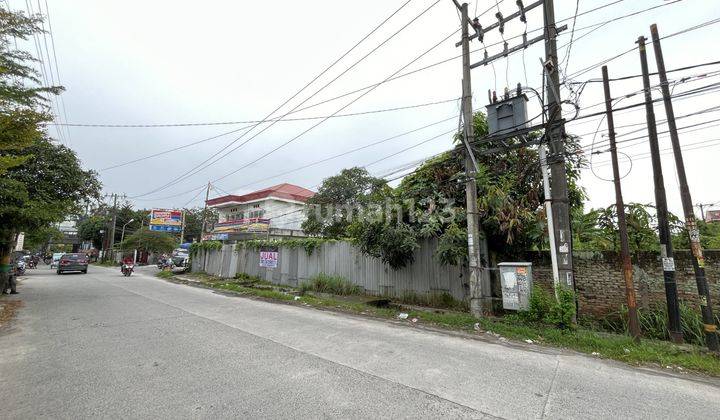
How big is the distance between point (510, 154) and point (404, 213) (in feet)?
11.5

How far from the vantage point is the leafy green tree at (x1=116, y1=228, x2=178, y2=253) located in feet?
145

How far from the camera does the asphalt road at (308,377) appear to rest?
366cm

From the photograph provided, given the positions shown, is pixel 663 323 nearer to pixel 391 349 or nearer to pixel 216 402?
pixel 391 349

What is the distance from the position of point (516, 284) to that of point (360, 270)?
6217 mm

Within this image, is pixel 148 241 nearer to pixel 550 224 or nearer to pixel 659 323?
pixel 550 224

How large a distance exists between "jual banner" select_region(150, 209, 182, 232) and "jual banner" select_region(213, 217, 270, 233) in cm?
457

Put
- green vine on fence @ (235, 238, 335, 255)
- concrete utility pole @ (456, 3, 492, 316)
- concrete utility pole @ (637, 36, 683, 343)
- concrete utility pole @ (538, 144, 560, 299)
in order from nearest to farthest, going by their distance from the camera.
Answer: concrete utility pole @ (637, 36, 683, 343), concrete utility pole @ (538, 144, 560, 299), concrete utility pole @ (456, 3, 492, 316), green vine on fence @ (235, 238, 335, 255)

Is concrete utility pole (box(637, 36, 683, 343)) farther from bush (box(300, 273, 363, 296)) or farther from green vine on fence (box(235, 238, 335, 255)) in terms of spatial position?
green vine on fence (box(235, 238, 335, 255))

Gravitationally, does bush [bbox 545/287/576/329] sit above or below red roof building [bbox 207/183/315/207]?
below

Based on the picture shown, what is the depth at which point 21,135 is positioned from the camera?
6484 mm

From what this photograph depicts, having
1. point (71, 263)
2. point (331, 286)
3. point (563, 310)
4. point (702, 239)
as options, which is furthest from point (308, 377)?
point (71, 263)

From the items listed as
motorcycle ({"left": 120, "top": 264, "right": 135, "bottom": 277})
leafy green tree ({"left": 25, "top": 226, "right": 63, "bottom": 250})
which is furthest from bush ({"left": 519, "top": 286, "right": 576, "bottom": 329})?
motorcycle ({"left": 120, "top": 264, "right": 135, "bottom": 277})

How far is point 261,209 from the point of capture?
3841cm

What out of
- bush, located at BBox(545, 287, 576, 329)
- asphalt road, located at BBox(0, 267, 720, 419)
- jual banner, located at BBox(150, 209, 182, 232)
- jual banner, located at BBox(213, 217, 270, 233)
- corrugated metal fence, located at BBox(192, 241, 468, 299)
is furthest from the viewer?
jual banner, located at BBox(150, 209, 182, 232)
